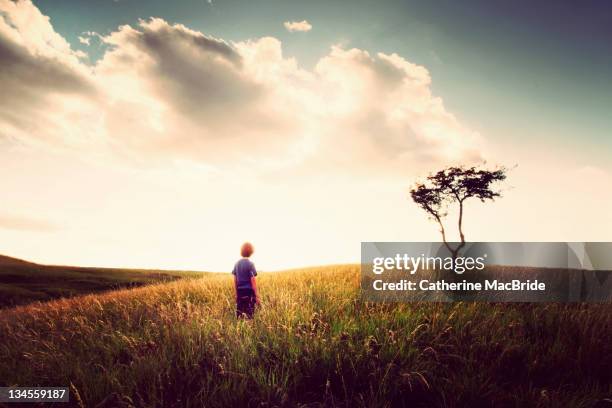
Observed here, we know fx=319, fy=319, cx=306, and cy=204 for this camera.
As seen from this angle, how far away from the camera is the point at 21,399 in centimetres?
384

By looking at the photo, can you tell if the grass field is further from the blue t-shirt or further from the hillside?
the hillside

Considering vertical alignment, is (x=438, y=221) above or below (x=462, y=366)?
above

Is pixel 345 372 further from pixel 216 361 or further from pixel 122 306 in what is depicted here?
pixel 122 306

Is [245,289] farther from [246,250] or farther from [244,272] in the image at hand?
[246,250]

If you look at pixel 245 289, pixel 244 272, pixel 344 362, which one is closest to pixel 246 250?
pixel 244 272

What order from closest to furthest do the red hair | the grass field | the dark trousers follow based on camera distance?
the grass field, the dark trousers, the red hair

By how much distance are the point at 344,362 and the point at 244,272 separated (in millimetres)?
3371

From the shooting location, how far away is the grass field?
3.20 meters

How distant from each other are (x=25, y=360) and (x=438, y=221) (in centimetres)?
2377

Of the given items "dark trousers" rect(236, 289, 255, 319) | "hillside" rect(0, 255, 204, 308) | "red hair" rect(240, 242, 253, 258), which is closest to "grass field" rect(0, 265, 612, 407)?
"dark trousers" rect(236, 289, 255, 319)

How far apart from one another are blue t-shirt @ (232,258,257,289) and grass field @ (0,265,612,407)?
859 mm

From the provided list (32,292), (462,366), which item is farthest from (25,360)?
(32,292)

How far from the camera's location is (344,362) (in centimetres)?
355

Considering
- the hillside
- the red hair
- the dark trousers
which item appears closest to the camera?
the dark trousers
